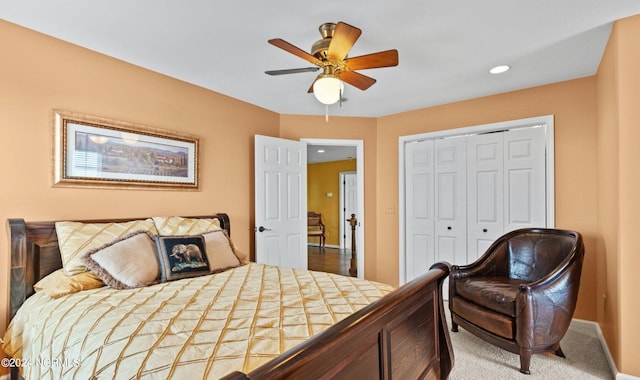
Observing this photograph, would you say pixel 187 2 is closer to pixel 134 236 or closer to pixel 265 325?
pixel 134 236

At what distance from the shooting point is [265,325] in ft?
Result: 4.50

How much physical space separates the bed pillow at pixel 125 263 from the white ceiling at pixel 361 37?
4.88 ft

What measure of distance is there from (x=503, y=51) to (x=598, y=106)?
120 cm

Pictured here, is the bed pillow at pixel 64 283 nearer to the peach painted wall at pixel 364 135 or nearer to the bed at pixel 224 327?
the bed at pixel 224 327

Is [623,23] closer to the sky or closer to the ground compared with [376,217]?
closer to the sky

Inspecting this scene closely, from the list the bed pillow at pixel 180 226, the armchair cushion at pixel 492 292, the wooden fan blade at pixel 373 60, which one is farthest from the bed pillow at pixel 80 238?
the armchair cushion at pixel 492 292

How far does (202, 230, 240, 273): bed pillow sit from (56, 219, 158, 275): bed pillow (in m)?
0.58

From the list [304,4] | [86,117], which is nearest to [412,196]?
[304,4]

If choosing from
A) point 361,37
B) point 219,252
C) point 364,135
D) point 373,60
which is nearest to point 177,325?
point 219,252

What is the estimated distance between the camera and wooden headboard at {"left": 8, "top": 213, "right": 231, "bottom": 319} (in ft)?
6.88

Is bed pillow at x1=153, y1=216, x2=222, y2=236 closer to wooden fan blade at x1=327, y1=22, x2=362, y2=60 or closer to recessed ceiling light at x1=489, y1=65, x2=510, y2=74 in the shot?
wooden fan blade at x1=327, y1=22, x2=362, y2=60

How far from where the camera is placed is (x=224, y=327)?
1355mm

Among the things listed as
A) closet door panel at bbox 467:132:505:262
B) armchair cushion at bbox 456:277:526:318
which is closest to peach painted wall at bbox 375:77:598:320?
closet door panel at bbox 467:132:505:262

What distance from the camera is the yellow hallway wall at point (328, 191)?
870cm
